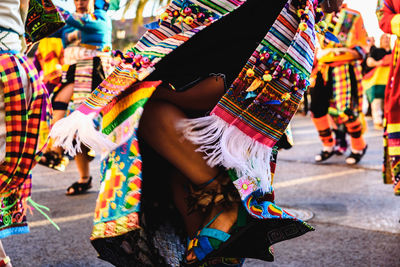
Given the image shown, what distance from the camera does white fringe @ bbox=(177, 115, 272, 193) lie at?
1604 mm

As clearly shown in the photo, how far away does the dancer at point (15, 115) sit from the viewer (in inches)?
76.9

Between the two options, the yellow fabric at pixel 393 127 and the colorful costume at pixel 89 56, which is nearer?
the yellow fabric at pixel 393 127

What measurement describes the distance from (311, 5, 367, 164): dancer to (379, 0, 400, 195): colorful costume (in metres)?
2.35

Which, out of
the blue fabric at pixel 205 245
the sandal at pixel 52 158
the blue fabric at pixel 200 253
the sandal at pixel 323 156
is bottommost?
the sandal at pixel 323 156

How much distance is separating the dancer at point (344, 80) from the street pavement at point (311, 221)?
61 centimetres

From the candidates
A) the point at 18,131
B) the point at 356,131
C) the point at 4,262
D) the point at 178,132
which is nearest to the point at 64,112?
the point at 18,131

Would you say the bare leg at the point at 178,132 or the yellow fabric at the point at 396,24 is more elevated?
the yellow fabric at the point at 396,24

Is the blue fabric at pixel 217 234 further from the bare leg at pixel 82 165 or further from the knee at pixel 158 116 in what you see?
the bare leg at pixel 82 165

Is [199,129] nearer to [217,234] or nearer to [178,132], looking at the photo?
[178,132]

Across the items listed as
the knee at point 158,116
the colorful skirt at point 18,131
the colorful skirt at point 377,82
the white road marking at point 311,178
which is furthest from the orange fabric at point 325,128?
the knee at point 158,116

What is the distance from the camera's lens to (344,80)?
561cm

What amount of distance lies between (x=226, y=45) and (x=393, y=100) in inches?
66.8

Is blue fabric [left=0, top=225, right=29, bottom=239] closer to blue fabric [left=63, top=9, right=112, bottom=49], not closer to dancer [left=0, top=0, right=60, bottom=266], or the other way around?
dancer [left=0, top=0, right=60, bottom=266]

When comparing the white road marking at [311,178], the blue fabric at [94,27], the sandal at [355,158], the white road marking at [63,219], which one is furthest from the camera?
the sandal at [355,158]
